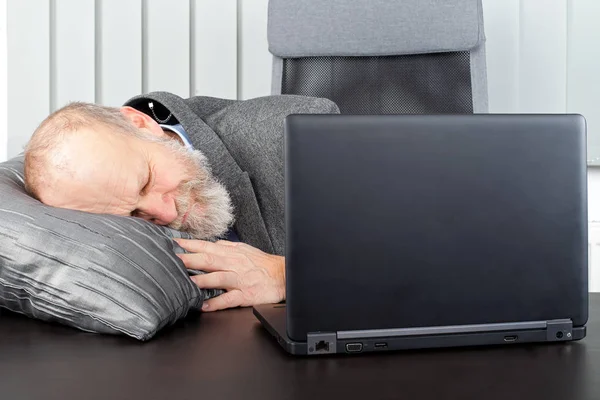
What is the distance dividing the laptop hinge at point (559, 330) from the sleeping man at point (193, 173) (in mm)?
426

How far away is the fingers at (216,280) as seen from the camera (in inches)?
37.5

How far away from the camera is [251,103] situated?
1553mm

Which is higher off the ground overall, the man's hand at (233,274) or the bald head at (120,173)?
the bald head at (120,173)

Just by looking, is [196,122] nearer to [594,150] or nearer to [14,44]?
[14,44]

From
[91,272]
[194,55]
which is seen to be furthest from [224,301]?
[194,55]

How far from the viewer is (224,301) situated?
942mm

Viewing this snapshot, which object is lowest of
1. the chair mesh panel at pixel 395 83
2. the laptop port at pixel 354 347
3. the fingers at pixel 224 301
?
the fingers at pixel 224 301

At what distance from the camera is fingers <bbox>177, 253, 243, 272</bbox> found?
955 mm

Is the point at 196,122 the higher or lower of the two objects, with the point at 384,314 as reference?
higher

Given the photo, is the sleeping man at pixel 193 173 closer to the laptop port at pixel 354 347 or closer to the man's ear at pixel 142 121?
the man's ear at pixel 142 121

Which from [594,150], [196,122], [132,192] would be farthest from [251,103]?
[594,150]

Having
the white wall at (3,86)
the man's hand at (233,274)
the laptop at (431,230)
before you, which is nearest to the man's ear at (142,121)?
the man's hand at (233,274)

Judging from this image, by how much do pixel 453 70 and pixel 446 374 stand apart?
1280 millimetres

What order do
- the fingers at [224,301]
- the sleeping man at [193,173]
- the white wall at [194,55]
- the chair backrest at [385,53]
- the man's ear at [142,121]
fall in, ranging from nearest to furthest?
the fingers at [224,301] → the sleeping man at [193,173] → the man's ear at [142,121] → the chair backrest at [385,53] → the white wall at [194,55]
